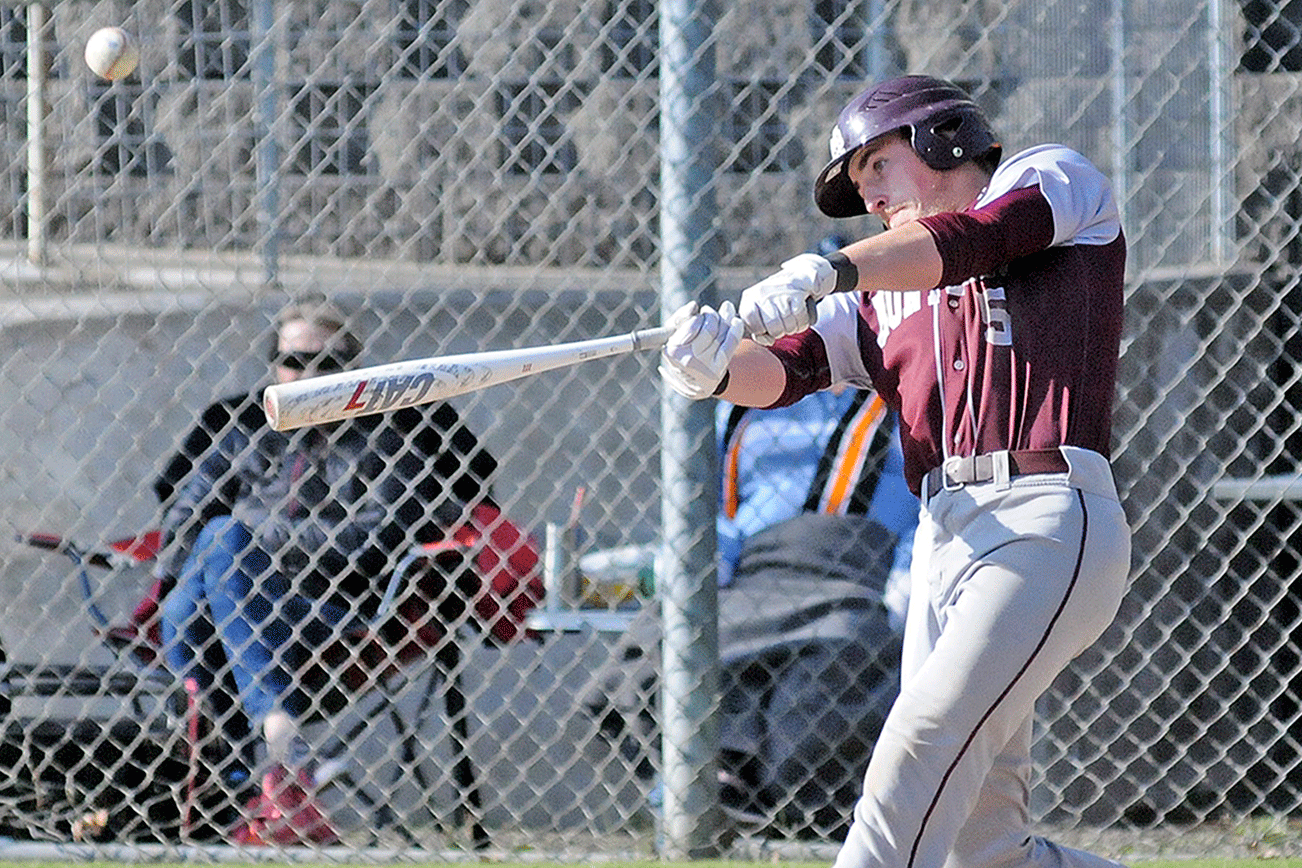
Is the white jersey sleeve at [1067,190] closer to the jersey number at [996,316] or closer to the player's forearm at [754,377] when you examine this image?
the jersey number at [996,316]

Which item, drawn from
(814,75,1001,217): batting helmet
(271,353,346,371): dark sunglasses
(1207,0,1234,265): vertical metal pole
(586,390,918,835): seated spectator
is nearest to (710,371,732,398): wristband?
(814,75,1001,217): batting helmet

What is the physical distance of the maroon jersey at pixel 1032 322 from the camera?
98.7 inches

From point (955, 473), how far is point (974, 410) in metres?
0.11

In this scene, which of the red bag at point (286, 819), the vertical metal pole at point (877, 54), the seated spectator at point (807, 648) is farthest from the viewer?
the vertical metal pole at point (877, 54)

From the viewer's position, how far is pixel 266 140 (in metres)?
4.73

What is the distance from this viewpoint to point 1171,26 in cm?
447

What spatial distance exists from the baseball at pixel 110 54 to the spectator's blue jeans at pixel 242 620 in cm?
125

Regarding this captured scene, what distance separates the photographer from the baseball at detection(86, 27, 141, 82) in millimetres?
4309

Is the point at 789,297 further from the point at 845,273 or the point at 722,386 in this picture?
the point at 722,386

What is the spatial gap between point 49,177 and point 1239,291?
3592 mm

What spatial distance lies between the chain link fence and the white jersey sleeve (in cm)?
117

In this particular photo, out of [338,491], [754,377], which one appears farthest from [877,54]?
[754,377]

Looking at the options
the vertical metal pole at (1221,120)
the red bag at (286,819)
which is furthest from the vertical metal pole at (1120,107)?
the red bag at (286,819)

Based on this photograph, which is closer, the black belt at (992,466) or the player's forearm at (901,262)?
the player's forearm at (901,262)
